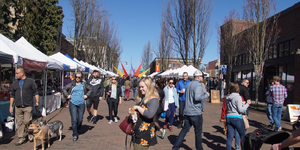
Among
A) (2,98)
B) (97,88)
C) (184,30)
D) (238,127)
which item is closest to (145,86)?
(238,127)

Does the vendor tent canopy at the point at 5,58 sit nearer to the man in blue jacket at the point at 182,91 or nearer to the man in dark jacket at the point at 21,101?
the man in dark jacket at the point at 21,101

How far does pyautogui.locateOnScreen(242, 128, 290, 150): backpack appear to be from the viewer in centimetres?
245

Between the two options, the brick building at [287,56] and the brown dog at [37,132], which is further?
the brick building at [287,56]

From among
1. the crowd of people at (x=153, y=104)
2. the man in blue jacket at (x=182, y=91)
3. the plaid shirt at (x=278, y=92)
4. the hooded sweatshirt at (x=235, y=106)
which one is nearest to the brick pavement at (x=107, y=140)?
the crowd of people at (x=153, y=104)

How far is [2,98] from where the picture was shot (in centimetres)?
750

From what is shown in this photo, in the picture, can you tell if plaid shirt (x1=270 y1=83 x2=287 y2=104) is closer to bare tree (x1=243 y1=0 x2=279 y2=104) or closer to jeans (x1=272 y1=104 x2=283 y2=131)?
jeans (x1=272 y1=104 x2=283 y2=131)

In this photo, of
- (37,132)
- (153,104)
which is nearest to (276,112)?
(153,104)

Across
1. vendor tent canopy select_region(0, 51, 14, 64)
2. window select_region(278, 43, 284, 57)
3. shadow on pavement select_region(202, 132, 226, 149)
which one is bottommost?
shadow on pavement select_region(202, 132, 226, 149)

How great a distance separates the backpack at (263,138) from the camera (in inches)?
96.3

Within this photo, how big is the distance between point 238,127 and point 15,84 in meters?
5.37

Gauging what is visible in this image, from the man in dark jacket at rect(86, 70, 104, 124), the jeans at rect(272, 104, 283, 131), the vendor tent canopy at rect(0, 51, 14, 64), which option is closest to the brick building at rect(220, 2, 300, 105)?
the jeans at rect(272, 104, 283, 131)

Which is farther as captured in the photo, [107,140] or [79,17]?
[79,17]

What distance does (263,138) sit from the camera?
246cm

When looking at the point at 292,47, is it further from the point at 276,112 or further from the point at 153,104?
the point at 153,104
